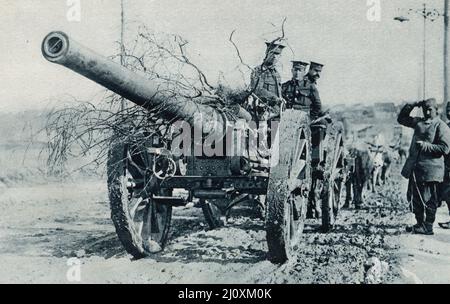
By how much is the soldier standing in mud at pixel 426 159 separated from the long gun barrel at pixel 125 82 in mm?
3059

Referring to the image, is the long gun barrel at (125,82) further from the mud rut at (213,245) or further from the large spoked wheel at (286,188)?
the mud rut at (213,245)

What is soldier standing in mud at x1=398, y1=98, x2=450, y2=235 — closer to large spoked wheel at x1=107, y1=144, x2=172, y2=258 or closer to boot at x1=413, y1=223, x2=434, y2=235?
boot at x1=413, y1=223, x2=434, y2=235

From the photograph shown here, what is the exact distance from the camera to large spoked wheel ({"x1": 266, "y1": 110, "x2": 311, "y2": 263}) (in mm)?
5262

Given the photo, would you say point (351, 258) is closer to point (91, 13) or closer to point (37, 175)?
point (91, 13)

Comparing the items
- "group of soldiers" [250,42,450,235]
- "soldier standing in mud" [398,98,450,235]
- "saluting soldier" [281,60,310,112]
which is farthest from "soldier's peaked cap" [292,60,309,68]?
"soldier standing in mud" [398,98,450,235]

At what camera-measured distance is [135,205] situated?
19.4 feet

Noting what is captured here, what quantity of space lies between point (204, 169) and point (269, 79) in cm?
176

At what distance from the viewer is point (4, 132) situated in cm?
1067

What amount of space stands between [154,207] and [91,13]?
8.45 ft

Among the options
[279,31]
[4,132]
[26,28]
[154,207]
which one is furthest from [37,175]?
[279,31]

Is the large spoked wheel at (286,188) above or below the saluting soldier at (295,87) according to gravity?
below

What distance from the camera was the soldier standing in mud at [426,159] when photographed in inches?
285

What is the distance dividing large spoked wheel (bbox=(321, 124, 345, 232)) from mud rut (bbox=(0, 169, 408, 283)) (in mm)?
270

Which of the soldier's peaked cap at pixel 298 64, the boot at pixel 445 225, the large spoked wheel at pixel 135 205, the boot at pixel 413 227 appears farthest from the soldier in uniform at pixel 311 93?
the large spoked wheel at pixel 135 205
